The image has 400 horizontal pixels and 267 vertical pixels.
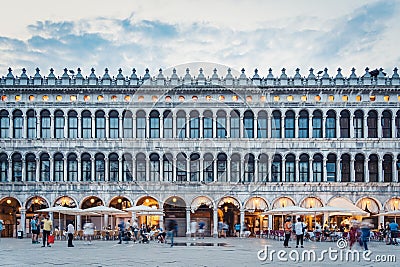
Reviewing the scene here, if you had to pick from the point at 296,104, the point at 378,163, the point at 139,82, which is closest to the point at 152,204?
the point at 139,82

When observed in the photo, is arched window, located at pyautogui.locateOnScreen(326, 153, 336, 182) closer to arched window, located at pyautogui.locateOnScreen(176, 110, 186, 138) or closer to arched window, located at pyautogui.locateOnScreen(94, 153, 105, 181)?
arched window, located at pyautogui.locateOnScreen(176, 110, 186, 138)

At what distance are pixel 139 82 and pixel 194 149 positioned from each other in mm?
7287

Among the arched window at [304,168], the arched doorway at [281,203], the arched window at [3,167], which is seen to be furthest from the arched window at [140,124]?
the arched window at [304,168]

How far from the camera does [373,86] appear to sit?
56438mm

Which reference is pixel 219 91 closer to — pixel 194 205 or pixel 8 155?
pixel 194 205

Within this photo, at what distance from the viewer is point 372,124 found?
2237 inches

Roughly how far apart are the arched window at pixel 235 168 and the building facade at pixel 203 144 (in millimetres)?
87

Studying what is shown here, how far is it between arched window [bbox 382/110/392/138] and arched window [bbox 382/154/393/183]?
181 cm

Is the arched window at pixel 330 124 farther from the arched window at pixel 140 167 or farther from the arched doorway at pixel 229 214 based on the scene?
the arched window at pixel 140 167

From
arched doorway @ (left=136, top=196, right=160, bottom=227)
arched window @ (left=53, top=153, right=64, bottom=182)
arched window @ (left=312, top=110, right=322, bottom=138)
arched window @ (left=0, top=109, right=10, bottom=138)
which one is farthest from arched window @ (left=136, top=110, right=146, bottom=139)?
arched window @ (left=312, top=110, right=322, bottom=138)

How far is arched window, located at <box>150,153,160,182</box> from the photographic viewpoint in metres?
57.2

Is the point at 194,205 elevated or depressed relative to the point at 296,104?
depressed

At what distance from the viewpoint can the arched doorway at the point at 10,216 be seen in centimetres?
5774

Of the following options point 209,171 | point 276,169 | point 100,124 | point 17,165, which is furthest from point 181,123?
point 17,165
